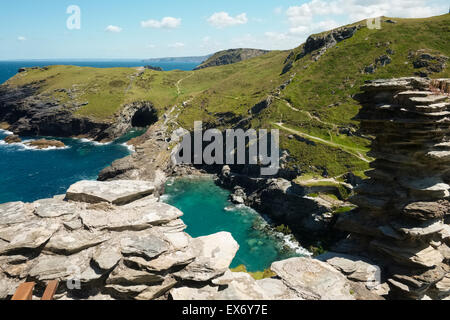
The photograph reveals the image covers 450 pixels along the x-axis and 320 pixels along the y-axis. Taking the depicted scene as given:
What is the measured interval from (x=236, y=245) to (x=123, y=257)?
19.6 ft

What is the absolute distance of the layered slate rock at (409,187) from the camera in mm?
17438

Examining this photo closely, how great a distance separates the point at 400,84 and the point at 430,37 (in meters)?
115

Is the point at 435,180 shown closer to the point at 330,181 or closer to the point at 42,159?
the point at 330,181

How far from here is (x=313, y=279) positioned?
51.3 feet

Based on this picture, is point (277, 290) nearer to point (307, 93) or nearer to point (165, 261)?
point (165, 261)

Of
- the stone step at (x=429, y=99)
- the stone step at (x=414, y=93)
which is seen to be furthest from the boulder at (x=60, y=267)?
the stone step at (x=414, y=93)

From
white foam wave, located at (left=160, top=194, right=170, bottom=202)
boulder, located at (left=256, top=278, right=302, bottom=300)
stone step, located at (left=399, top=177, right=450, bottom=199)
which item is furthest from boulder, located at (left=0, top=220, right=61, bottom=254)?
white foam wave, located at (left=160, top=194, right=170, bottom=202)

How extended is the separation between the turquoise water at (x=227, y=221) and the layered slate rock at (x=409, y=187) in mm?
34124

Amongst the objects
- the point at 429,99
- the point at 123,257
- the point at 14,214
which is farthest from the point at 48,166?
the point at 429,99

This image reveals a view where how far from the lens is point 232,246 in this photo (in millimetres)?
15242

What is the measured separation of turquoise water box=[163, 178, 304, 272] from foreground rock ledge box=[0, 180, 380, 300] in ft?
123

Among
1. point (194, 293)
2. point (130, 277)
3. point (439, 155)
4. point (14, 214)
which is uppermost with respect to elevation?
point (439, 155)

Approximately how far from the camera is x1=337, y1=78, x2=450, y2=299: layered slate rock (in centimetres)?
1744

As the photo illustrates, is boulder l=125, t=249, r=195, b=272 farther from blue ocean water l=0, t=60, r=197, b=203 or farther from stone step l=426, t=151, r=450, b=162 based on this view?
blue ocean water l=0, t=60, r=197, b=203
